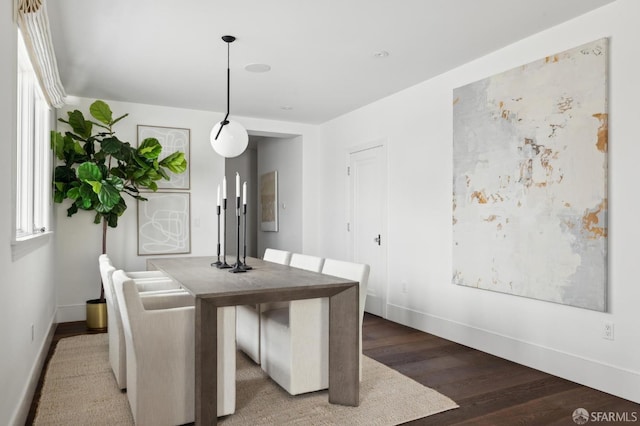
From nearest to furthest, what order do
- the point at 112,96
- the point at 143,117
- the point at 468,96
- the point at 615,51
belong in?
the point at 615,51 < the point at 468,96 < the point at 112,96 < the point at 143,117

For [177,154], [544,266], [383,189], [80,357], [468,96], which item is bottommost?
[80,357]

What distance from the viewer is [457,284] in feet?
13.3

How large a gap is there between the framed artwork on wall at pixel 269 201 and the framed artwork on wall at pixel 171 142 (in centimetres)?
187

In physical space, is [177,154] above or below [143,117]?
below

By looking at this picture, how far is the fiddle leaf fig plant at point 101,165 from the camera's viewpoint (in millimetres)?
4477

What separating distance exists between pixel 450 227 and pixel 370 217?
1.36 meters

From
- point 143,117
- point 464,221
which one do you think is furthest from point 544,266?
point 143,117

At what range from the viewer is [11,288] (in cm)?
226

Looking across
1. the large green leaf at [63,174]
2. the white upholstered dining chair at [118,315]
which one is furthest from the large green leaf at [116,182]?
the white upholstered dining chair at [118,315]

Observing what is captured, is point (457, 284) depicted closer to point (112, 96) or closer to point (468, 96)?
point (468, 96)

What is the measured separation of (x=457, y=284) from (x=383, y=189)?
1502mm

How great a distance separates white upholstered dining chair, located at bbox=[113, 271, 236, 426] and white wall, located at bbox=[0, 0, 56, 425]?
0.50 metres

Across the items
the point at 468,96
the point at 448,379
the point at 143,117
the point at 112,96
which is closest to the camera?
the point at 448,379

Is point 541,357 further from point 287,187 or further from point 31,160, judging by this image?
point 287,187
